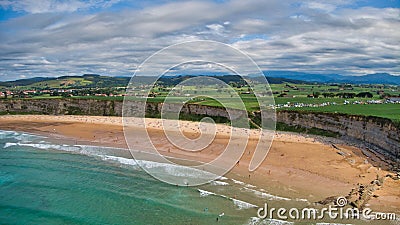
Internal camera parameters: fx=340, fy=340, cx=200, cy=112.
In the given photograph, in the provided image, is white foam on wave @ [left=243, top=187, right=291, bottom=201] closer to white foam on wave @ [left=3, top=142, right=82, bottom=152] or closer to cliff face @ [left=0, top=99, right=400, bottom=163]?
cliff face @ [left=0, top=99, right=400, bottom=163]

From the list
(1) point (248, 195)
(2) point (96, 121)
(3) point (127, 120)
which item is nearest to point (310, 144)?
(1) point (248, 195)

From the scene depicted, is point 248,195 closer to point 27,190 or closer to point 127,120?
point 27,190

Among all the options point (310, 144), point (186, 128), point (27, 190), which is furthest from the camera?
point (186, 128)

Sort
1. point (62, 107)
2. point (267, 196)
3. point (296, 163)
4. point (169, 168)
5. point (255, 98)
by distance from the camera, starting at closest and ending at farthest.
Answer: point (267, 196)
point (169, 168)
point (296, 163)
point (255, 98)
point (62, 107)

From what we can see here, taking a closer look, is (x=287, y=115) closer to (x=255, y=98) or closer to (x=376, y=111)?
(x=376, y=111)

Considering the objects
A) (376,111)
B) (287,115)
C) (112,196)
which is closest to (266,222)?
(112,196)

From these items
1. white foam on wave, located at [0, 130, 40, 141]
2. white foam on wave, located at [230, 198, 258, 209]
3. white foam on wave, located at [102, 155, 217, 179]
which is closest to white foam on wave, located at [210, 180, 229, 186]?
white foam on wave, located at [102, 155, 217, 179]
